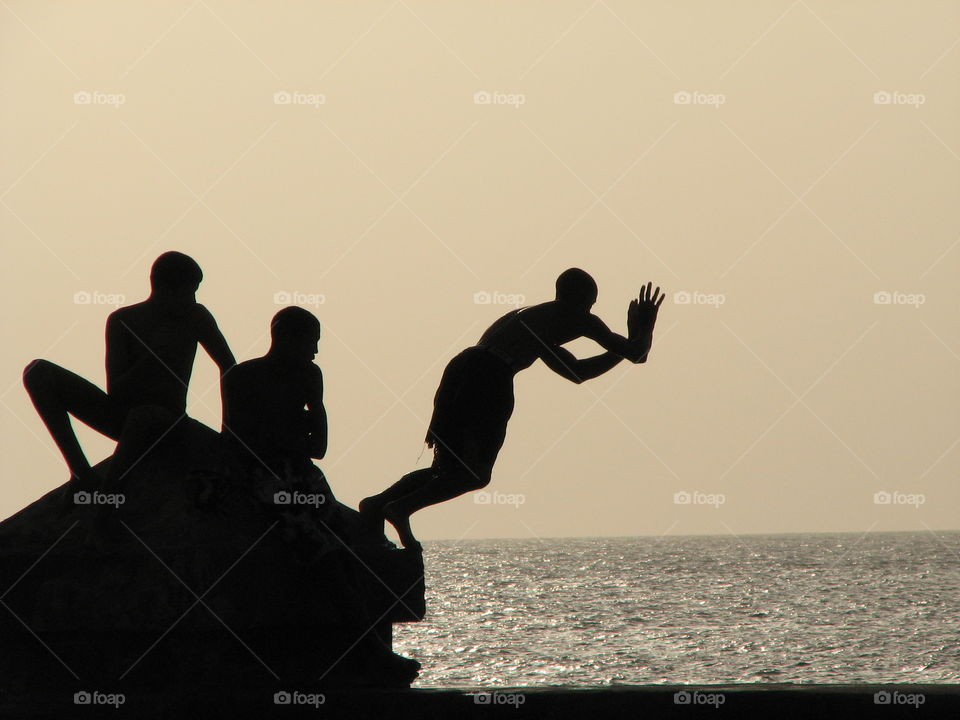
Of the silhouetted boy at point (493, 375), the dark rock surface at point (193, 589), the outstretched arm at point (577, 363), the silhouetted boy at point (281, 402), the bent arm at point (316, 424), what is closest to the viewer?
the dark rock surface at point (193, 589)

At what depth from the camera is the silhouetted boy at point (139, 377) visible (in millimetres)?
5996

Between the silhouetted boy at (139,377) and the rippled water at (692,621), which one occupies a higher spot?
the silhouetted boy at (139,377)

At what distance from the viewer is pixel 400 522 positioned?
253 inches

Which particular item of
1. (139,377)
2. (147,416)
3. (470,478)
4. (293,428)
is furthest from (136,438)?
(470,478)

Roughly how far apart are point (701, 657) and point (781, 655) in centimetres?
336

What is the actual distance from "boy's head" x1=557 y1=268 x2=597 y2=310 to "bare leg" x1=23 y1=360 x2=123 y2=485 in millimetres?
2322

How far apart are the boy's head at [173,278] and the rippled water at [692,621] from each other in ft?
62.3

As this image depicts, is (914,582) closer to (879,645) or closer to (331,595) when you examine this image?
(879,645)

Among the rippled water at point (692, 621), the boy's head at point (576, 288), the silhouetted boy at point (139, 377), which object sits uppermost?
the boy's head at point (576, 288)

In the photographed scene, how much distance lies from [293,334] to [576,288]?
1.54 m

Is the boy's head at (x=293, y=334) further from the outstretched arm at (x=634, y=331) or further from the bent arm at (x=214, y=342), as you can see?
the outstretched arm at (x=634, y=331)

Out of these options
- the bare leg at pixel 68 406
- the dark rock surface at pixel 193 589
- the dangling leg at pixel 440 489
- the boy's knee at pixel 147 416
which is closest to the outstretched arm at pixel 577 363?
the dangling leg at pixel 440 489

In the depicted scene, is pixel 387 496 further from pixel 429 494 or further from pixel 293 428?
pixel 293 428

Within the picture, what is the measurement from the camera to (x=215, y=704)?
5.04 metres
